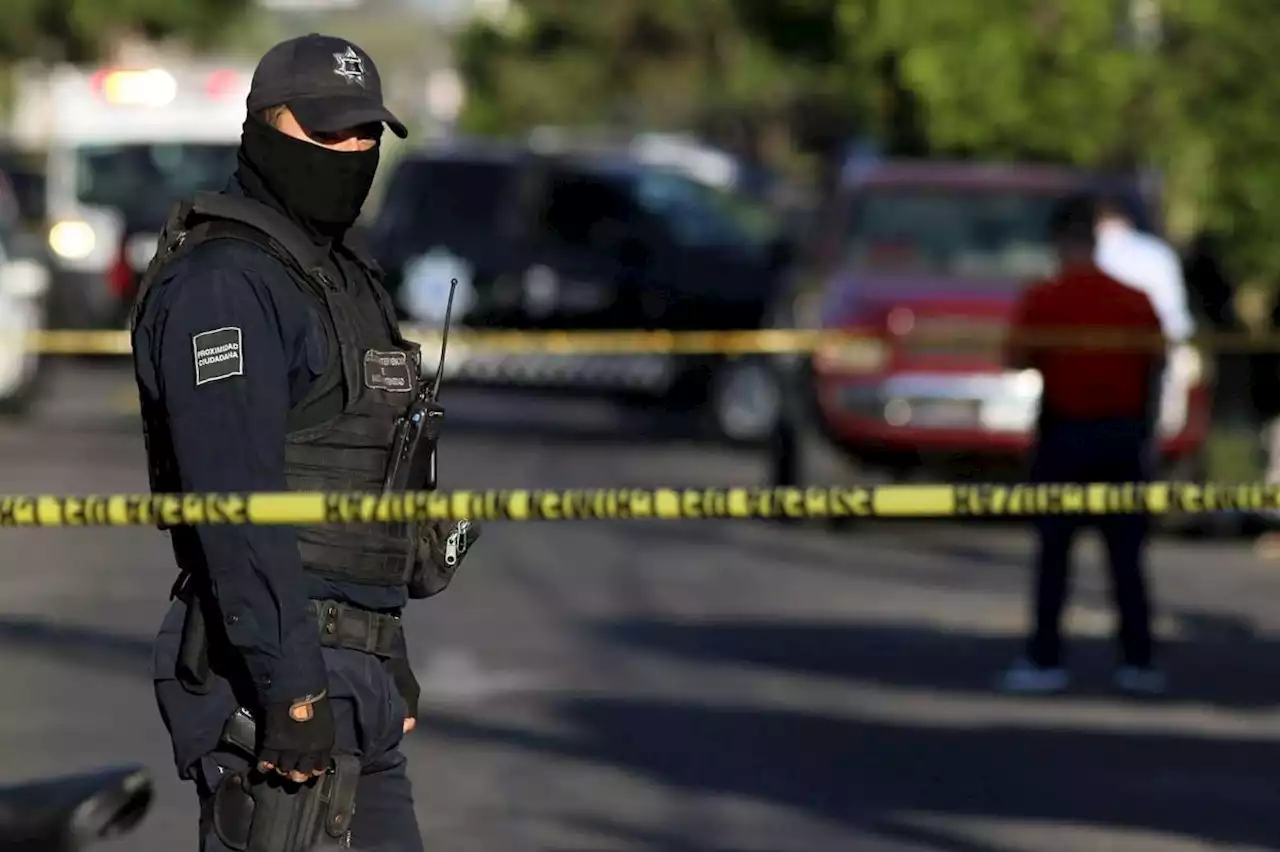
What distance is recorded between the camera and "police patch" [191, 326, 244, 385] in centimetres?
427

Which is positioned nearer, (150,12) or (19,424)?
(19,424)

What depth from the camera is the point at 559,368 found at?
790 inches

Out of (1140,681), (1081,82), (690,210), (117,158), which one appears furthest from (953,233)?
(117,158)

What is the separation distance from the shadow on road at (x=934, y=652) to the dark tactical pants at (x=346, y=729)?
5900 mm

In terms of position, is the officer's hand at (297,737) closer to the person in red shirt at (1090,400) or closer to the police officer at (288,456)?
the police officer at (288,456)

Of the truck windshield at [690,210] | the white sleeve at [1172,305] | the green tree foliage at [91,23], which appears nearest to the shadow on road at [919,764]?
the white sleeve at [1172,305]

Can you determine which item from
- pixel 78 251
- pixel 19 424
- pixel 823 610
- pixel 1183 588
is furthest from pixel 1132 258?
pixel 78 251

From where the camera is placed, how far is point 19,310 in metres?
19.9

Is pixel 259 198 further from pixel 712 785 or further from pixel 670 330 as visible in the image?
pixel 670 330

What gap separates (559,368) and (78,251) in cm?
690

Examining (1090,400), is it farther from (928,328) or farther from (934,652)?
(928,328)

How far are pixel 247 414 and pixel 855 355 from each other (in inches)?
437

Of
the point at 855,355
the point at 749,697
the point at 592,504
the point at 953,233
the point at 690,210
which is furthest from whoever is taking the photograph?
the point at 690,210

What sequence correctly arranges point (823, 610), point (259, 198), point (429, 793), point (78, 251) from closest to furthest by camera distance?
point (259, 198)
point (429, 793)
point (823, 610)
point (78, 251)
